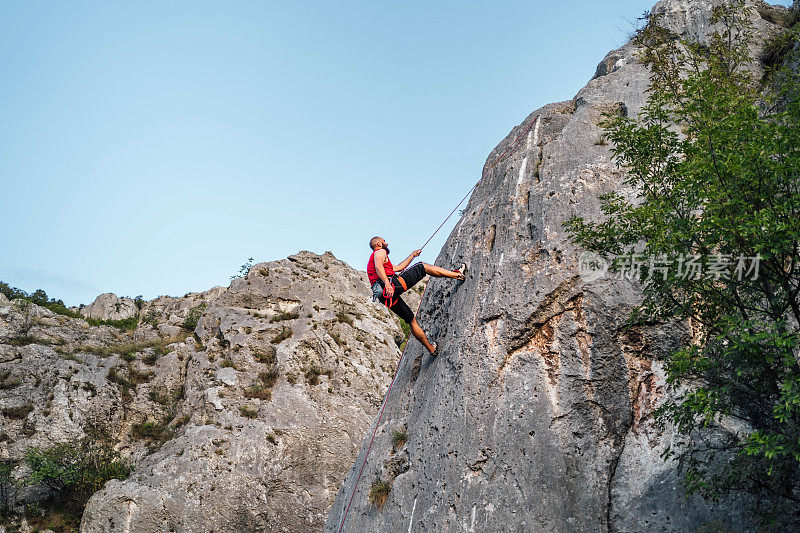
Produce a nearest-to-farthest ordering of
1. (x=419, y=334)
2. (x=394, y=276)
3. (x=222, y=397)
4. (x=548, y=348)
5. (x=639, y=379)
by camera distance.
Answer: (x=639, y=379) < (x=548, y=348) < (x=394, y=276) < (x=419, y=334) < (x=222, y=397)

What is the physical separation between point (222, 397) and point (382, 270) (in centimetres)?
1334

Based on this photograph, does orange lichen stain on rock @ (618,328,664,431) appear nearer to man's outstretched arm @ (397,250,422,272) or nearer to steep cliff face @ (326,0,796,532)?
steep cliff face @ (326,0,796,532)

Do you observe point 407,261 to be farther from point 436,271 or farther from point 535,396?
point 535,396

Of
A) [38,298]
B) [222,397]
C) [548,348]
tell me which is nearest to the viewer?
[548,348]

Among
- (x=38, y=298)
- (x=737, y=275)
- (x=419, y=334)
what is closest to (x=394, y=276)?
(x=419, y=334)

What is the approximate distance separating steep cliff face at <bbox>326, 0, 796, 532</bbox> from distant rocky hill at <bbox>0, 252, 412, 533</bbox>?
6519 millimetres

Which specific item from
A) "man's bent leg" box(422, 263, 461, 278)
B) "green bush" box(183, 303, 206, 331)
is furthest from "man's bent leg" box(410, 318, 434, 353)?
"green bush" box(183, 303, 206, 331)

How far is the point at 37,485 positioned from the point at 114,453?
2814 millimetres

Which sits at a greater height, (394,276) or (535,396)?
(394,276)

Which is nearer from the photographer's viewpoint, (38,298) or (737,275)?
(737,275)

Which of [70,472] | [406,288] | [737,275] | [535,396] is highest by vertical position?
[70,472]

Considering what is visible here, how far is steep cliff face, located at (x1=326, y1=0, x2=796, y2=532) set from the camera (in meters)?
11.3

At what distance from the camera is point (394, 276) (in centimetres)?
1441

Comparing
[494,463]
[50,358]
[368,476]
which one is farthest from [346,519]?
[50,358]
